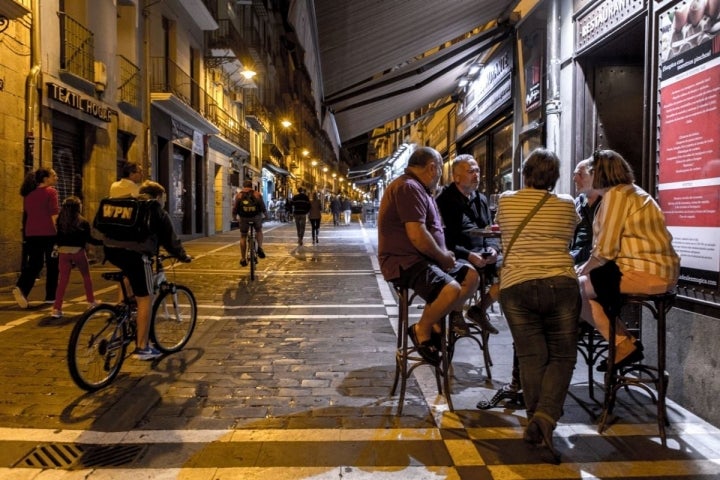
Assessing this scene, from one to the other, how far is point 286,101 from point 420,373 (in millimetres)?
50824

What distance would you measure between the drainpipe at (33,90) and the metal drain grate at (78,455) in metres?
8.76

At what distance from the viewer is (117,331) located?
479cm

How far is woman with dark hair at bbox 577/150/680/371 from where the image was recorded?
141 inches

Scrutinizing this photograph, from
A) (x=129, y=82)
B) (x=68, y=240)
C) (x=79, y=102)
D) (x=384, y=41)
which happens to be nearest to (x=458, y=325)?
(x=384, y=41)

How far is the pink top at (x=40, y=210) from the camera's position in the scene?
7672 mm

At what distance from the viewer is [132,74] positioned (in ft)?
52.6

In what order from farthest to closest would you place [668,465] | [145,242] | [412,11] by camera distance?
[412,11] → [145,242] → [668,465]

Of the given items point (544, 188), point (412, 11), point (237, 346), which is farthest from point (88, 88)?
point (544, 188)

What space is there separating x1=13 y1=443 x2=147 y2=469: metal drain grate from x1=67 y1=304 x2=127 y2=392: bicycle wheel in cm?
87

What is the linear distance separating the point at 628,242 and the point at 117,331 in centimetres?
392

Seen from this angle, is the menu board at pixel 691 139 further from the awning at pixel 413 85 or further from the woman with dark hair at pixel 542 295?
the awning at pixel 413 85

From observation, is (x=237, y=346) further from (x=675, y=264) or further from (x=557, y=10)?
(x=557, y=10)

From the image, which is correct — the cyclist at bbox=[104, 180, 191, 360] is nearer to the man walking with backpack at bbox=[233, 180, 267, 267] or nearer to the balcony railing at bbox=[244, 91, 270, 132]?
the man walking with backpack at bbox=[233, 180, 267, 267]

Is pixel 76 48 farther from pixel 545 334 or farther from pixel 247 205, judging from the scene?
pixel 545 334
